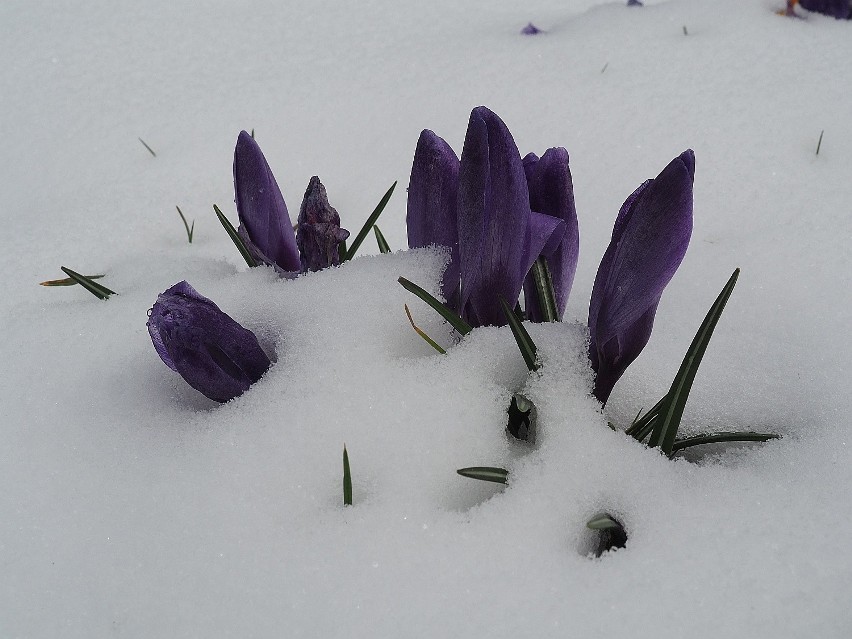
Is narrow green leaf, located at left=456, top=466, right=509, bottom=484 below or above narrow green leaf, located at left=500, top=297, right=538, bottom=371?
below

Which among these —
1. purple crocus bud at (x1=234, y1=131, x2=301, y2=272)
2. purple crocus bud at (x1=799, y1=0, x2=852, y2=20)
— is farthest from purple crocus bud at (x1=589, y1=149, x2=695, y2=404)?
purple crocus bud at (x1=799, y1=0, x2=852, y2=20)

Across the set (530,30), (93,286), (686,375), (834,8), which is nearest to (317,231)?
(93,286)

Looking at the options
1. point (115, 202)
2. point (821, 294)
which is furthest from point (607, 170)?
point (115, 202)

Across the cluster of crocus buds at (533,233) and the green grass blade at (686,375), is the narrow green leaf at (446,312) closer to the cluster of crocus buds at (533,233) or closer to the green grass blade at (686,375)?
the cluster of crocus buds at (533,233)

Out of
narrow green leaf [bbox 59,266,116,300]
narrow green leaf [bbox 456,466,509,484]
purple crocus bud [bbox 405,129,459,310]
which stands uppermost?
purple crocus bud [bbox 405,129,459,310]

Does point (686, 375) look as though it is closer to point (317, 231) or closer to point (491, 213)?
→ point (491, 213)

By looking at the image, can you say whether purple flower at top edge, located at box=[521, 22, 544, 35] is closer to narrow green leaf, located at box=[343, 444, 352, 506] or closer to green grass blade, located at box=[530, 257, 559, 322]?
green grass blade, located at box=[530, 257, 559, 322]
